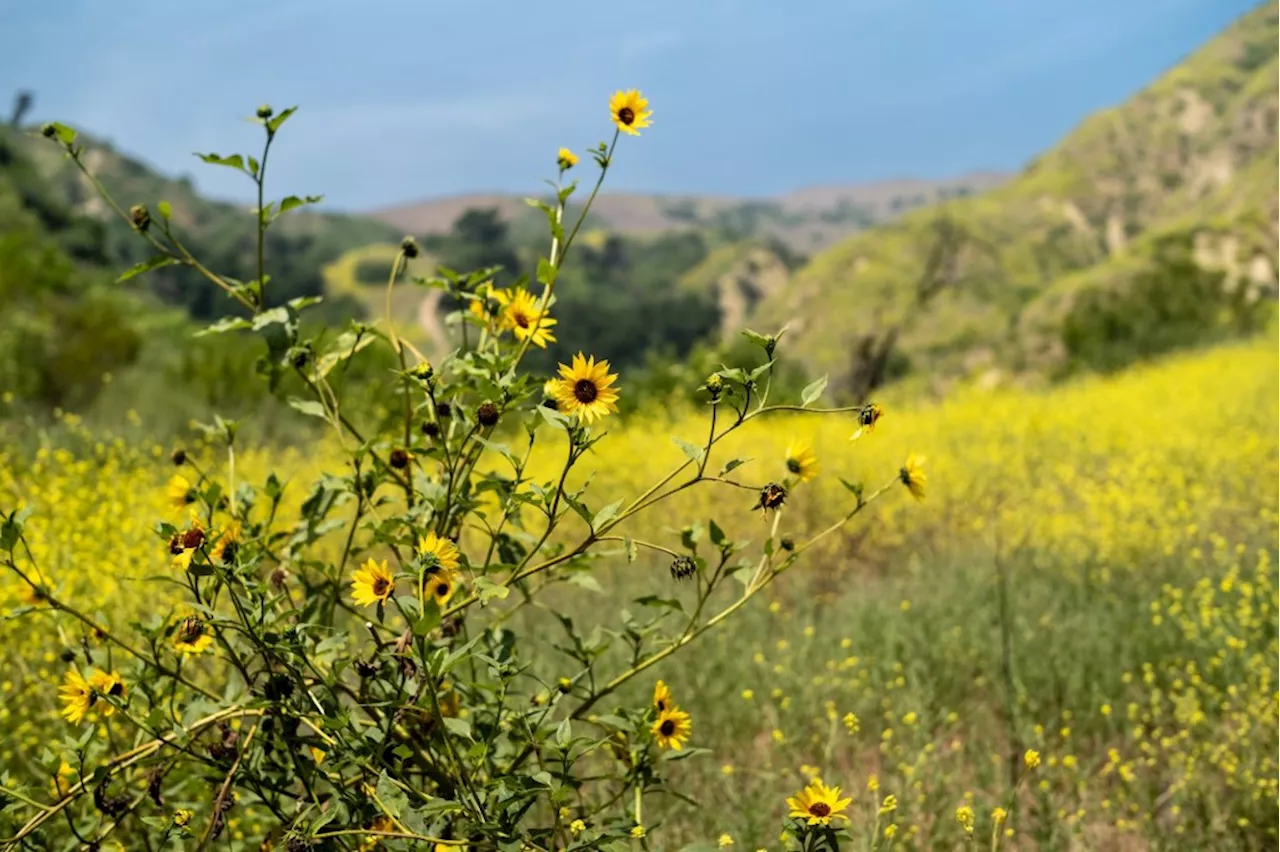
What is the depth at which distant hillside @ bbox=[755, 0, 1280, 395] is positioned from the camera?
21.7 metres

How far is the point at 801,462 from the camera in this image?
1747 millimetres

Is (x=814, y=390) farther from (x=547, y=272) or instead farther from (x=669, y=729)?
(x=669, y=729)

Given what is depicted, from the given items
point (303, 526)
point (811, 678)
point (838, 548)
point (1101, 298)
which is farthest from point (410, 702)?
point (1101, 298)

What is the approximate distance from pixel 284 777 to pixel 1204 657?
3.00m

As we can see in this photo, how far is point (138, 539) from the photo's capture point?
4.56m

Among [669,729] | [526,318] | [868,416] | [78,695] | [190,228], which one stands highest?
[190,228]

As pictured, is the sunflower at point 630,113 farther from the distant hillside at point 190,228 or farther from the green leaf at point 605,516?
the distant hillside at point 190,228

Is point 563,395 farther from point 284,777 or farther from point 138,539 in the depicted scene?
point 138,539

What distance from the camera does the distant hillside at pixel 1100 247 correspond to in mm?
21672

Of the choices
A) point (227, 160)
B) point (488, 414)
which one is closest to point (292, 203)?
point (227, 160)

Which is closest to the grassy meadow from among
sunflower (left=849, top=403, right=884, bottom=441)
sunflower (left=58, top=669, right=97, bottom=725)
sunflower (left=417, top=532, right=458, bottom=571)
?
sunflower (left=58, top=669, right=97, bottom=725)

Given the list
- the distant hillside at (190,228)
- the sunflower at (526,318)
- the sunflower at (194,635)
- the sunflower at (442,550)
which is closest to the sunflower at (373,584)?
the sunflower at (442,550)

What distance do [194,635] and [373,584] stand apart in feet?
1.32

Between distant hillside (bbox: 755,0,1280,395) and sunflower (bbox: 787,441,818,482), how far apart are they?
19370mm
